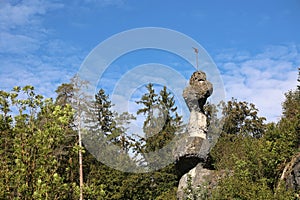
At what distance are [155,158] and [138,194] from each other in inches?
115

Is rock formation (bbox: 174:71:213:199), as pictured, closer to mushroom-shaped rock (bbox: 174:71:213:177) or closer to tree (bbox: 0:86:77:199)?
A: mushroom-shaped rock (bbox: 174:71:213:177)

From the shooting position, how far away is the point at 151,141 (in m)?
27.9

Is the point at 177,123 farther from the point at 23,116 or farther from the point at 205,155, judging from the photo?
the point at 23,116

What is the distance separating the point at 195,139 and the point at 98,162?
13.7 meters

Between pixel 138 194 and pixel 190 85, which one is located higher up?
pixel 190 85

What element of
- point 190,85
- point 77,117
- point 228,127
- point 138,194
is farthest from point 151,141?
point 228,127

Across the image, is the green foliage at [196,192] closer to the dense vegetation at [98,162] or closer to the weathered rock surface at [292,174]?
the dense vegetation at [98,162]

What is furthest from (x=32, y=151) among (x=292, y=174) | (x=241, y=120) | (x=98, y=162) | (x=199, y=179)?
(x=241, y=120)

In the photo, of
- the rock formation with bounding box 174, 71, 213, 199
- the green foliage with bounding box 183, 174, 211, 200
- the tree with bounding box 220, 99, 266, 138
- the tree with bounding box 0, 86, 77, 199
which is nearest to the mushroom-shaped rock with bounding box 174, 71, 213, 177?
the rock formation with bounding box 174, 71, 213, 199

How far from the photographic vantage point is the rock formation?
15742mm

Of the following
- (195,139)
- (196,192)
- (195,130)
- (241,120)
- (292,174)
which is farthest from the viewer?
(241,120)

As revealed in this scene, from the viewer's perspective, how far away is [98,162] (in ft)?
92.0

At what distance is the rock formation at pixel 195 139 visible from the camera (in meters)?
15.7

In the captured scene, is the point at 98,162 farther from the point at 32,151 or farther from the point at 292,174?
the point at 32,151
